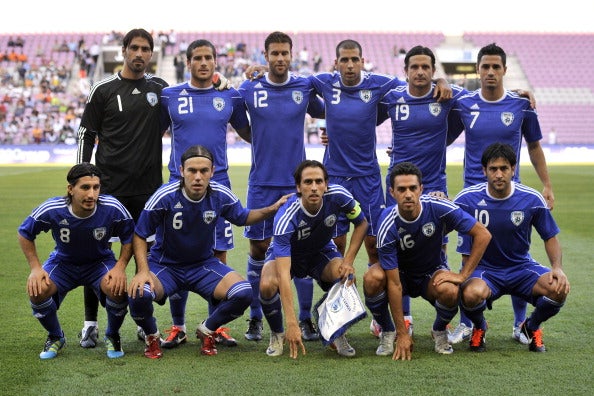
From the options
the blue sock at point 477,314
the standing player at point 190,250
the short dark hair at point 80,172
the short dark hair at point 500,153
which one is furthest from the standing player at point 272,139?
the short dark hair at point 500,153

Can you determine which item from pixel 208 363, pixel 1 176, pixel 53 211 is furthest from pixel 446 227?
pixel 1 176

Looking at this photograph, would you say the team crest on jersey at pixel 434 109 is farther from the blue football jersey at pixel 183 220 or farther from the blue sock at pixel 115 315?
the blue sock at pixel 115 315

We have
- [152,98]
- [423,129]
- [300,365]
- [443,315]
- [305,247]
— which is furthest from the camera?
[423,129]

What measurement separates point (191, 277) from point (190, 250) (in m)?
0.18

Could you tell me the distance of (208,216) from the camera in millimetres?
5430

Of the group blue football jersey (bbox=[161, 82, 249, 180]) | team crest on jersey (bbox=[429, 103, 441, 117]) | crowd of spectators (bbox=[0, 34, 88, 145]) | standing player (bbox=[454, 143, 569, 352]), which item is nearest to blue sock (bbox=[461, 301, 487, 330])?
standing player (bbox=[454, 143, 569, 352])

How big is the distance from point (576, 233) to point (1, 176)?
616 inches

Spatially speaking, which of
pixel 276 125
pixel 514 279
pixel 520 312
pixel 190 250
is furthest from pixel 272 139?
pixel 520 312

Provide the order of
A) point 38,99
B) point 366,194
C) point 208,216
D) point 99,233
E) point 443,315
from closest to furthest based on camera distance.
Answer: point 443,315 → point 99,233 → point 208,216 → point 366,194 → point 38,99

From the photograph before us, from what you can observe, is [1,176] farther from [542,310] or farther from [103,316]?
[542,310]

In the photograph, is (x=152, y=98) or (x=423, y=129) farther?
(x=423, y=129)

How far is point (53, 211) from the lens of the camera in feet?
17.2

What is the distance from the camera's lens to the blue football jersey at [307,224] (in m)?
5.31

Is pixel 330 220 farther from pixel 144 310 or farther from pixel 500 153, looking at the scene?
pixel 144 310
